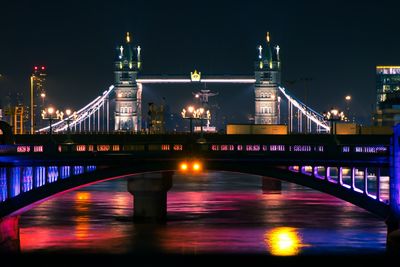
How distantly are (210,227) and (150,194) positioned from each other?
18.9 feet

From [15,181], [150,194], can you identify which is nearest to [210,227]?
[150,194]

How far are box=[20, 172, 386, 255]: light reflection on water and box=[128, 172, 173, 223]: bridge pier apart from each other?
133 cm

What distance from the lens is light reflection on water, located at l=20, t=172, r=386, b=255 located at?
84500mm

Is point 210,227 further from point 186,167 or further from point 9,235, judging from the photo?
point 9,235

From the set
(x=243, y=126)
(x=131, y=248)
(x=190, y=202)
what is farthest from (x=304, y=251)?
(x=243, y=126)

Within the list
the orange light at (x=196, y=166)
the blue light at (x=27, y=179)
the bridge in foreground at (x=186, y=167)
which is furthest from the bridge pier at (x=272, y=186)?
the blue light at (x=27, y=179)

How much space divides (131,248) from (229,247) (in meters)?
6.07

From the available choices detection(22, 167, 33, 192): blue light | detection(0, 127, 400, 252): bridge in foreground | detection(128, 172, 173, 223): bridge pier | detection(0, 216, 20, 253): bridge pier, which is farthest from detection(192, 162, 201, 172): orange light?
A: detection(128, 172, 173, 223): bridge pier

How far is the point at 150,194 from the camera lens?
10300 centimetres

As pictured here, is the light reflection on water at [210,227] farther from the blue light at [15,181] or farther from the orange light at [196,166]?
the blue light at [15,181]

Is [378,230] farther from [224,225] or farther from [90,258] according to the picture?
[90,258]

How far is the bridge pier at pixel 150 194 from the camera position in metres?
102

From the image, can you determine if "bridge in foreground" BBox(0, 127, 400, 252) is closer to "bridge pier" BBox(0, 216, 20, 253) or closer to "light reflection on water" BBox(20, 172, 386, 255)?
"bridge pier" BBox(0, 216, 20, 253)

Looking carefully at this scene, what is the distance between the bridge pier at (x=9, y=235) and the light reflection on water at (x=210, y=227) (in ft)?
2.90
